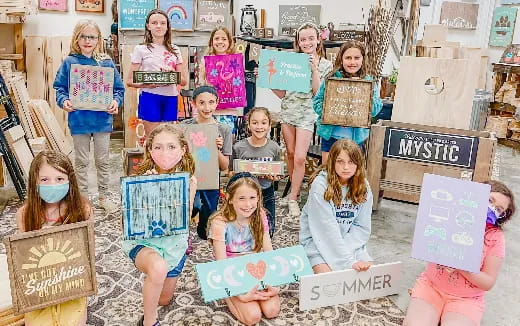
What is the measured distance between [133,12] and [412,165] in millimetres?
3442

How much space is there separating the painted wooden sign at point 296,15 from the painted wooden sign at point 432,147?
8.95ft

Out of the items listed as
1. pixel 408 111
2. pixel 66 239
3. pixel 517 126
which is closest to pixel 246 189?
pixel 66 239

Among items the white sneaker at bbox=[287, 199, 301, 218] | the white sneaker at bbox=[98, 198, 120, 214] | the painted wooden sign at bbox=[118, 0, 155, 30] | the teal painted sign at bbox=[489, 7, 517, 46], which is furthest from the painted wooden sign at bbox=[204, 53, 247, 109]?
the teal painted sign at bbox=[489, 7, 517, 46]

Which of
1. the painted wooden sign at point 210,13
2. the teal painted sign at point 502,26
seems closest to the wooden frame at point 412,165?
the painted wooden sign at point 210,13

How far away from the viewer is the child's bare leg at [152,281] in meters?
2.30

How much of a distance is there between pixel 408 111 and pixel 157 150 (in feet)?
6.56

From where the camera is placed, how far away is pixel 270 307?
2.56 m

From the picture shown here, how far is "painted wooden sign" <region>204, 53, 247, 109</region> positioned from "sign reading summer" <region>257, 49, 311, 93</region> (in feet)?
0.63

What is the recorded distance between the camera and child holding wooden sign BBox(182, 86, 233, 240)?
333 centimetres

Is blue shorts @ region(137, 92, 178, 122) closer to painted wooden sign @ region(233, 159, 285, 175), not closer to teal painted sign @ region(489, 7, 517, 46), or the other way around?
painted wooden sign @ region(233, 159, 285, 175)

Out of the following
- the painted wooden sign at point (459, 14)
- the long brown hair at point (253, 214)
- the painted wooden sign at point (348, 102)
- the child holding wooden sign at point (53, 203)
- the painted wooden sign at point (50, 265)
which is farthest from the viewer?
the painted wooden sign at point (459, 14)

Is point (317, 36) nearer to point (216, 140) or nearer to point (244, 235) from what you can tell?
point (216, 140)

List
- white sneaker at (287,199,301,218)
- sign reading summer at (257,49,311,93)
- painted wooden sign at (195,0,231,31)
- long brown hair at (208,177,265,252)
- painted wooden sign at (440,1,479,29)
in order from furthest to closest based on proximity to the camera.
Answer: painted wooden sign at (440,1,479,29) → painted wooden sign at (195,0,231,31) → white sneaker at (287,199,301,218) → sign reading summer at (257,49,311,93) → long brown hair at (208,177,265,252)

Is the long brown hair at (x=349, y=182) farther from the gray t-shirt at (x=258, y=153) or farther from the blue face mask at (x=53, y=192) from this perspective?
the blue face mask at (x=53, y=192)
